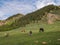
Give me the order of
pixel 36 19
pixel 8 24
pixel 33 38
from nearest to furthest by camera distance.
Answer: pixel 33 38 → pixel 36 19 → pixel 8 24

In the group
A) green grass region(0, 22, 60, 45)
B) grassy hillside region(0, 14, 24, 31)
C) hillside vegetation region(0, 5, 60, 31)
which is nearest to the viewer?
green grass region(0, 22, 60, 45)

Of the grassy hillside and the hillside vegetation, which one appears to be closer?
the grassy hillside

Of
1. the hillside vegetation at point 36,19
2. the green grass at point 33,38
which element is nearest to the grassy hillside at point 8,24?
the hillside vegetation at point 36,19

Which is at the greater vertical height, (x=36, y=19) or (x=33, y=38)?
(x=36, y=19)

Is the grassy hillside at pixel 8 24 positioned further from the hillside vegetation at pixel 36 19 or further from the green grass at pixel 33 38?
the green grass at pixel 33 38

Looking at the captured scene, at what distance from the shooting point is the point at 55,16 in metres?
118

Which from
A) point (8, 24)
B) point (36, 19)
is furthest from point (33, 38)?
point (8, 24)

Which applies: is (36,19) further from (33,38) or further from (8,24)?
(33,38)

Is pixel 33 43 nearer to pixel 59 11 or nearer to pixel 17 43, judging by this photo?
pixel 17 43

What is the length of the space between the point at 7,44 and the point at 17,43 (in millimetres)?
2451

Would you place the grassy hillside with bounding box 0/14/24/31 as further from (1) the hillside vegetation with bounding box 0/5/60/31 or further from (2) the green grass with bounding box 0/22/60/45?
(2) the green grass with bounding box 0/22/60/45

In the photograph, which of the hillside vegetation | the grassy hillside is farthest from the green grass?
the hillside vegetation

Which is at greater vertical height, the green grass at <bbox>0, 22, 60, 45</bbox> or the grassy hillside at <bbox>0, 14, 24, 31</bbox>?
the grassy hillside at <bbox>0, 14, 24, 31</bbox>

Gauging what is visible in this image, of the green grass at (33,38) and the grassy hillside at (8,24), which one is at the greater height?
the grassy hillside at (8,24)
